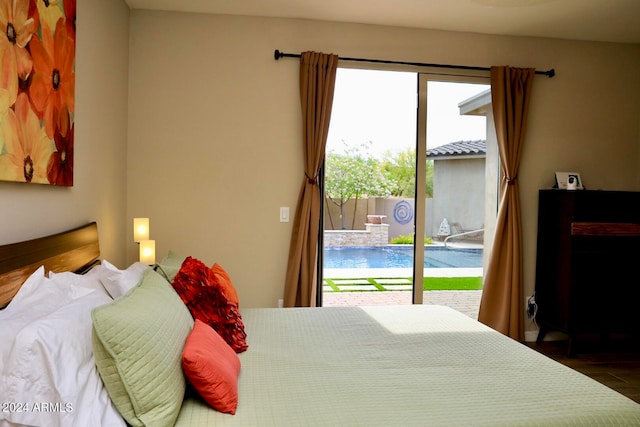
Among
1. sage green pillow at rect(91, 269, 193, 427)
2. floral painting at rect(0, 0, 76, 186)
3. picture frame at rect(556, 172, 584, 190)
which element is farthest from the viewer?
picture frame at rect(556, 172, 584, 190)

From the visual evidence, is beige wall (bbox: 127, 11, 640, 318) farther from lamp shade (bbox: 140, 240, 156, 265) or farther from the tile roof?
the tile roof

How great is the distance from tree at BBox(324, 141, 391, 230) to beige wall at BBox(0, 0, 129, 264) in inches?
66.5

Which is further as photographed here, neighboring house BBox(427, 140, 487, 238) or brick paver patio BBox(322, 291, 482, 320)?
neighboring house BBox(427, 140, 487, 238)

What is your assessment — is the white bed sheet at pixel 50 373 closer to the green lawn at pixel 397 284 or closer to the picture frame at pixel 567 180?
the green lawn at pixel 397 284

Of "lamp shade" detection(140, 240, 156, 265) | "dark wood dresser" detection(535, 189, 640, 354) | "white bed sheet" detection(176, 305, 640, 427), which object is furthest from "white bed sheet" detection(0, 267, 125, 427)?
"dark wood dresser" detection(535, 189, 640, 354)

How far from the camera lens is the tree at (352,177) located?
158 inches

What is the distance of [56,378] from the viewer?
125 centimetres

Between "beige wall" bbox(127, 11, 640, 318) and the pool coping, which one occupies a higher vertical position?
"beige wall" bbox(127, 11, 640, 318)

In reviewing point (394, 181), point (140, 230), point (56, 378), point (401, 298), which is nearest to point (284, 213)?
point (394, 181)

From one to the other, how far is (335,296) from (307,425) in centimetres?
261

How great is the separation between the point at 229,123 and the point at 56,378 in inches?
110

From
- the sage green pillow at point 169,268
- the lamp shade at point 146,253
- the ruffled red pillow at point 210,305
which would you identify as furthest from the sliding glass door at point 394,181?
the ruffled red pillow at point 210,305

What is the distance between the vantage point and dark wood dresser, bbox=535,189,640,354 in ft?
12.7

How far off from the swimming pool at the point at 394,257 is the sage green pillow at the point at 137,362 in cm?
258
